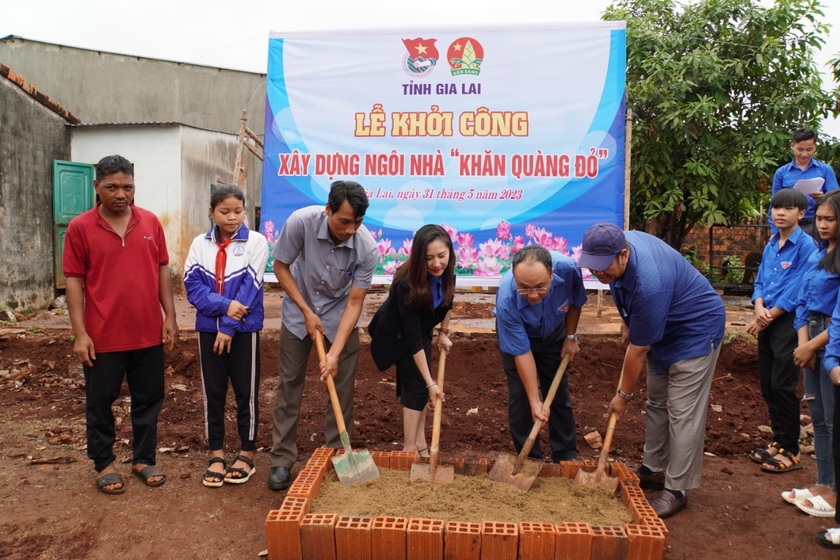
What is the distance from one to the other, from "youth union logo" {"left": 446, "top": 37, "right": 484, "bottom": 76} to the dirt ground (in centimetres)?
234

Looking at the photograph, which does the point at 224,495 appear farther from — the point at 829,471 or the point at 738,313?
the point at 738,313

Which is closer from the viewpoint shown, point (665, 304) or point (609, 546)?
point (609, 546)

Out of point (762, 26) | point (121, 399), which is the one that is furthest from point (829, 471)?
point (762, 26)

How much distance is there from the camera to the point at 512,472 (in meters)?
3.03

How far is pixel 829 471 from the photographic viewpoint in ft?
10.2

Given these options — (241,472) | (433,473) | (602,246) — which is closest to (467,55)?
(602,246)

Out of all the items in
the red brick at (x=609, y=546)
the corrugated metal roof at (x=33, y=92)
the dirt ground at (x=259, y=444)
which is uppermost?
the corrugated metal roof at (x=33, y=92)

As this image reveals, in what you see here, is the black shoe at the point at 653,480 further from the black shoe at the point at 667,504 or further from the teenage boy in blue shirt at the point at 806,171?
the teenage boy in blue shirt at the point at 806,171

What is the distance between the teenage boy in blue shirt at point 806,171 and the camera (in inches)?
190

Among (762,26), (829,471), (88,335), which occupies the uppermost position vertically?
(762,26)

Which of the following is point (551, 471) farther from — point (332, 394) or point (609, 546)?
point (332, 394)

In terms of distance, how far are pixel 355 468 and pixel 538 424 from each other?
911 millimetres

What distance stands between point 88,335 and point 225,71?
13269mm

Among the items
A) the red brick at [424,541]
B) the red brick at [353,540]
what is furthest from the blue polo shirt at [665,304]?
the red brick at [353,540]
